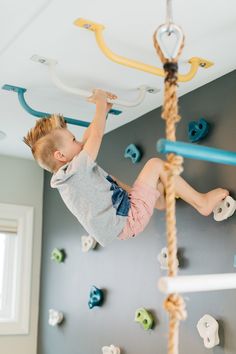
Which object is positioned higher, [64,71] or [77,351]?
[64,71]

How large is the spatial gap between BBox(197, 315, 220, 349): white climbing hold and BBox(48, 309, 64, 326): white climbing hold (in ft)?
3.77

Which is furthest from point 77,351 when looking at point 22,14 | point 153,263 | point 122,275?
point 22,14

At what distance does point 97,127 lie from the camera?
1.90 metres

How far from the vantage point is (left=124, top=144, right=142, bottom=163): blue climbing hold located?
8.23ft

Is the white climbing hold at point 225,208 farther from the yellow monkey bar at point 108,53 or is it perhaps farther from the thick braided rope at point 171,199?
the thick braided rope at point 171,199

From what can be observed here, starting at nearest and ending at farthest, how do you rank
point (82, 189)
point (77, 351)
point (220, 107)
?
1. point (82, 189)
2. point (220, 107)
3. point (77, 351)

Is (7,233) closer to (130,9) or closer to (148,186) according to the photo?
(148,186)

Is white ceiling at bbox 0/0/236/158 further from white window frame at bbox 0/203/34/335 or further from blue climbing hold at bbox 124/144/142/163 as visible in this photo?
white window frame at bbox 0/203/34/335

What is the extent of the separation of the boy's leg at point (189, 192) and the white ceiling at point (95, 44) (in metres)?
0.43

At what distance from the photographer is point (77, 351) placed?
9.07 ft

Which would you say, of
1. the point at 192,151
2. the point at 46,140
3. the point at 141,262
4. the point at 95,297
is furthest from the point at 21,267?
the point at 192,151

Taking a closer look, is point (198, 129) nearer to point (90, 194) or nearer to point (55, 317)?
point (90, 194)

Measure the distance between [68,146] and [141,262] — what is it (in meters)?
0.74

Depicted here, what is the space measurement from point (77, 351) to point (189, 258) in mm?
1024
